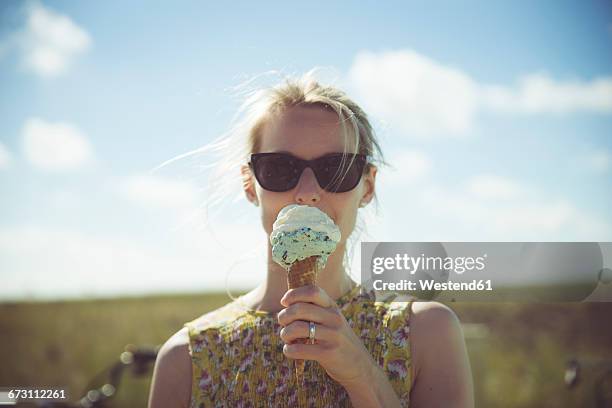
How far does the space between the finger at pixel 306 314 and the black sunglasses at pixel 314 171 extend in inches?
26.6

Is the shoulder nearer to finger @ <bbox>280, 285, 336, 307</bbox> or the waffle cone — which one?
the waffle cone

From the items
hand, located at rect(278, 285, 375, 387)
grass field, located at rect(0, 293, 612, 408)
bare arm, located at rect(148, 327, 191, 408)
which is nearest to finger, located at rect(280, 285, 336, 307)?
hand, located at rect(278, 285, 375, 387)

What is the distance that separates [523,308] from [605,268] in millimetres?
12492

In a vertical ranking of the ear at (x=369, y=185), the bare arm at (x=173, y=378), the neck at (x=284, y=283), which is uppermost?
the ear at (x=369, y=185)

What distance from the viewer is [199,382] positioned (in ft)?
7.61

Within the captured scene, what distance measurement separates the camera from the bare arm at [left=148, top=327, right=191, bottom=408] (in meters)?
2.32

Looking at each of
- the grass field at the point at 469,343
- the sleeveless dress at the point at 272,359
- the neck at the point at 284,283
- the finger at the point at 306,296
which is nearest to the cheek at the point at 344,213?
the neck at the point at 284,283

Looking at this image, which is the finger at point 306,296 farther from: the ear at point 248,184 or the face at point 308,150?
the ear at point 248,184

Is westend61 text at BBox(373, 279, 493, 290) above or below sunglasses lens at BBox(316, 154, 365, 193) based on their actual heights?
below

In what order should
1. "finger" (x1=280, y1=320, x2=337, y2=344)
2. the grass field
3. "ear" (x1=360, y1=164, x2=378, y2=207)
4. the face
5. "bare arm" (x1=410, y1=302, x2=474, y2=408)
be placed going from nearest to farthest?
"finger" (x1=280, y1=320, x2=337, y2=344), "bare arm" (x1=410, y1=302, x2=474, y2=408), the face, "ear" (x1=360, y1=164, x2=378, y2=207), the grass field

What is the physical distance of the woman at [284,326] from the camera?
2217 mm

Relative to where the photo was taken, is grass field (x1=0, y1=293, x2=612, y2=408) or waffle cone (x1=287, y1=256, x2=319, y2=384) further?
grass field (x1=0, y1=293, x2=612, y2=408)

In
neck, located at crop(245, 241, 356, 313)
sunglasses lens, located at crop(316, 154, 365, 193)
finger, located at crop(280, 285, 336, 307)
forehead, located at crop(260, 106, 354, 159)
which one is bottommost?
finger, located at crop(280, 285, 336, 307)

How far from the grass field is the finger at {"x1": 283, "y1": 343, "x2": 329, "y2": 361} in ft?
17.8
